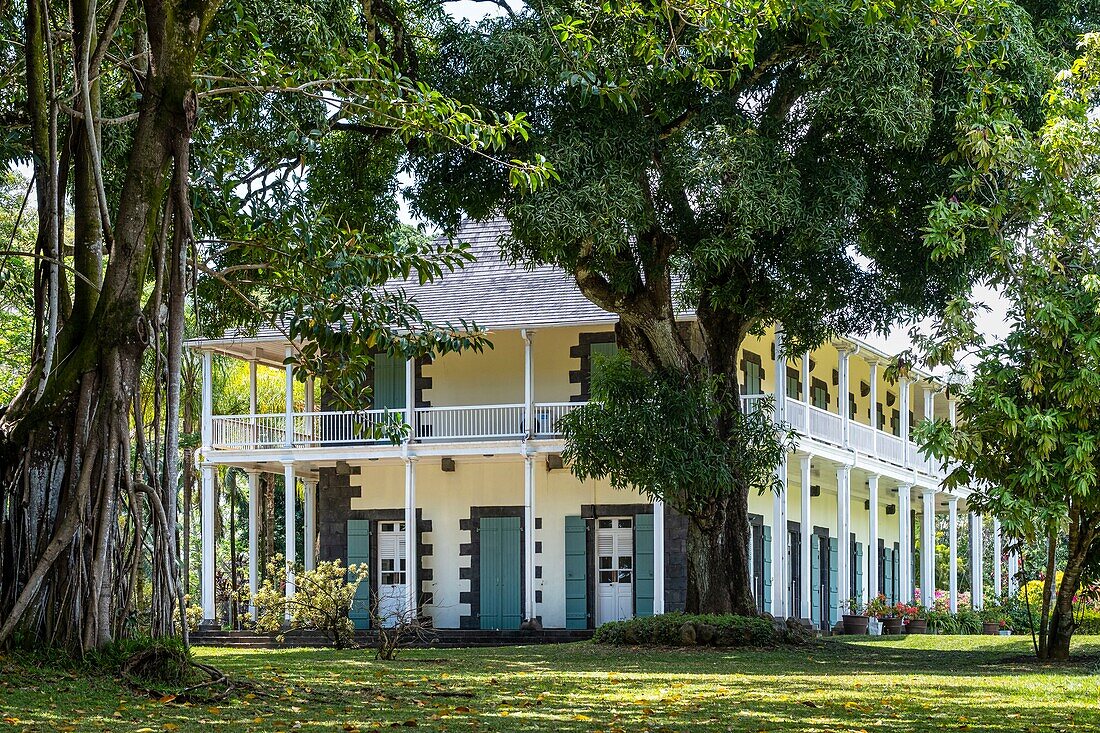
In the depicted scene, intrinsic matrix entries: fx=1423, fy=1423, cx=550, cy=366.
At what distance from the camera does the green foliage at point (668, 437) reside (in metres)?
15.6

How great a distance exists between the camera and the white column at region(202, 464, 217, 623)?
2328 centimetres

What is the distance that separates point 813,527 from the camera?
2683 centimetres

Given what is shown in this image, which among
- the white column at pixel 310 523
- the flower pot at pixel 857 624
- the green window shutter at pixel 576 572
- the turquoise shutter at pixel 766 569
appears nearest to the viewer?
the green window shutter at pixel 576 572

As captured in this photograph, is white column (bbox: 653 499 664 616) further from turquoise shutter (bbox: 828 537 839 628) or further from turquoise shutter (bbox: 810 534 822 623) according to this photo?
turquoise shutter (bbox: 828 537 839 628)

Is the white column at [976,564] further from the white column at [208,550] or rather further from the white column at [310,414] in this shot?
the white column at [208,550]

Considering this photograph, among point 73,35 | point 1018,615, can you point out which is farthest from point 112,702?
point 1018,615

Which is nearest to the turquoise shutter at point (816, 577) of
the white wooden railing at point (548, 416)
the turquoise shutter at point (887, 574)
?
the turquoise shutter at point (887, 574)

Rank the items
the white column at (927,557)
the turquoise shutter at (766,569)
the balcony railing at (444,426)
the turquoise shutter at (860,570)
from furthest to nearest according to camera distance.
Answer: the turquoise shutter at (860,570)
the white column at (927,557)
the turquoise shutter at (766,569)
the balcony railing at (444,426)

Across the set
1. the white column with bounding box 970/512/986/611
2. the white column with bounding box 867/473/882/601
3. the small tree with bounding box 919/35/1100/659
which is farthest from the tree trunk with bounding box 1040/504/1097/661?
the white column with bounding box 970/512/986/611

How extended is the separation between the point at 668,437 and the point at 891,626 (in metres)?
10.9

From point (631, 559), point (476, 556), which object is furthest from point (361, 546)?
point (631, 559)

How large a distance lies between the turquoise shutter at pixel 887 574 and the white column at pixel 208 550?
47.0ft

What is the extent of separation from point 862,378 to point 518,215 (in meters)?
17.1

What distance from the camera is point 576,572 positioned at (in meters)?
23.2
